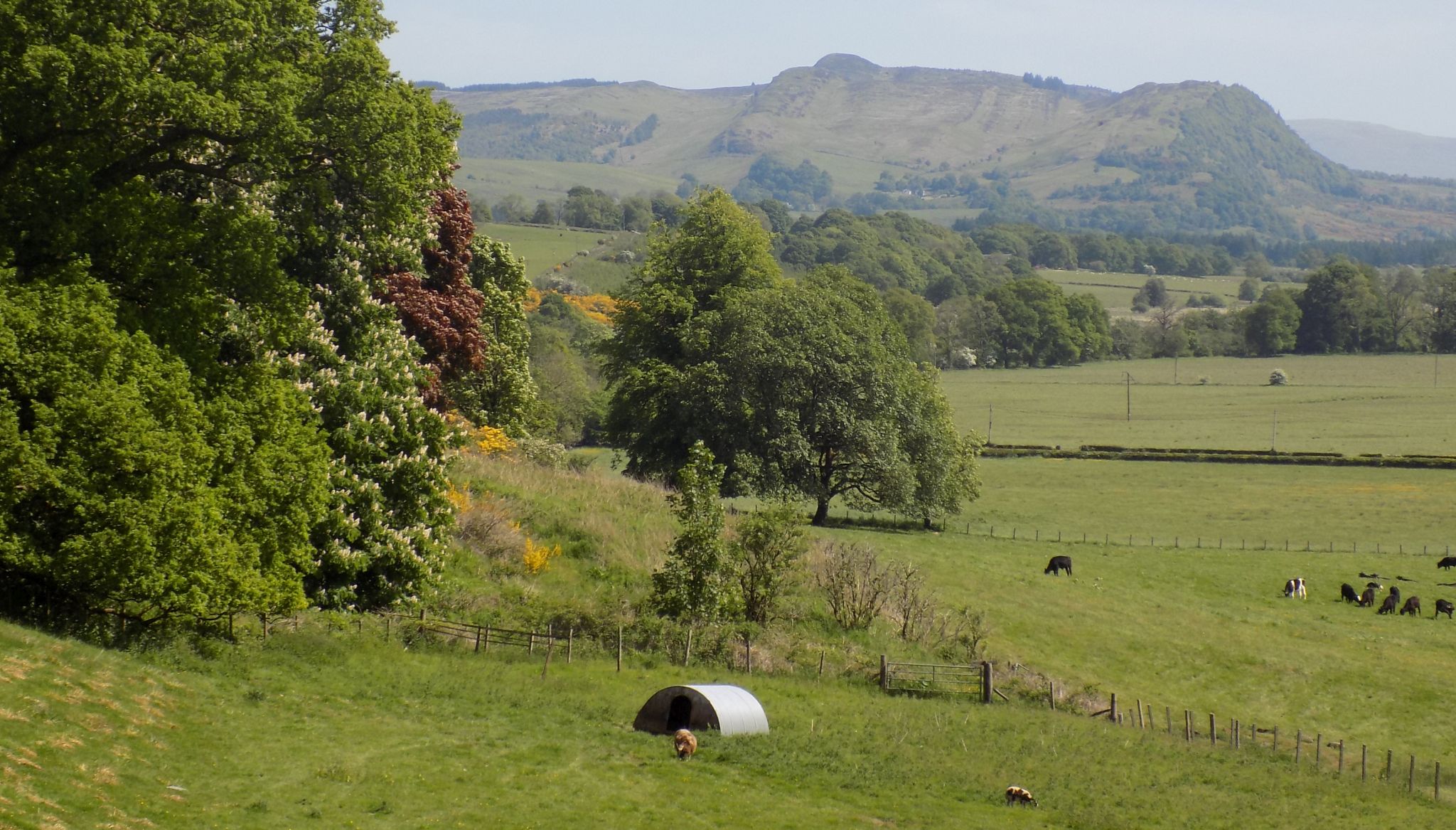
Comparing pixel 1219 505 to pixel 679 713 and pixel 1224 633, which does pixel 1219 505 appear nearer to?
pixel 1224 633

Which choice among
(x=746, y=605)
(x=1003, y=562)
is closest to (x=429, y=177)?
(x=746, y=605)

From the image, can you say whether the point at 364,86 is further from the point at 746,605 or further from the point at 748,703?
the point at 746,605

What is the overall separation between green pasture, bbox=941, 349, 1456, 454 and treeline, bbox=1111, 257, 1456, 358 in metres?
5.37

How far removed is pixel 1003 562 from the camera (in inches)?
2372

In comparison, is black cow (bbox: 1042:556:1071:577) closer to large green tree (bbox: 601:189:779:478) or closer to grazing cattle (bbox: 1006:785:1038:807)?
large green tree (bbox: 601:189:779:478)

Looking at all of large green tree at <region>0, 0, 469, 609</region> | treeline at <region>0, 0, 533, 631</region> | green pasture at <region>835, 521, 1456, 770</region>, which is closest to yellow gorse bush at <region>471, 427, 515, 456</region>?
green pasture at <region>835, 521, 1456, 770</region>

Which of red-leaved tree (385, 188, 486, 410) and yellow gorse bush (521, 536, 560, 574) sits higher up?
red-leaved tree (385, 188, 486, 410)

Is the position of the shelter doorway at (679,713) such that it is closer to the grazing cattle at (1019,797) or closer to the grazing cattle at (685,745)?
the grazing cattle at (685,745)

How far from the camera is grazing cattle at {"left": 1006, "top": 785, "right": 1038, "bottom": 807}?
28062 millimetres

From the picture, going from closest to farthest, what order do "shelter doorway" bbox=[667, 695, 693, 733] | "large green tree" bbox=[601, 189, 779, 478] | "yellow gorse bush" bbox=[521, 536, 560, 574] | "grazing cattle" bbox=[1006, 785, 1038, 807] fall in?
1. "grazing cattle" bbox=[1006, 785, 1038, 807]
2. "shelter doorway" bbox=[667, 695, 693, 733]
3. "yellow gorse bush" bbox=[521, 536, 560, 574]
4. "large green tree" bbox=[601, 189, 779, 478]

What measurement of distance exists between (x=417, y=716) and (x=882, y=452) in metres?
40.0

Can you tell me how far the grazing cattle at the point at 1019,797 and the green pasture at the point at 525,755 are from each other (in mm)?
347

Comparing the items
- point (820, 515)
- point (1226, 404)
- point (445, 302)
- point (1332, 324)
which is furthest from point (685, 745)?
point (1332, 324)

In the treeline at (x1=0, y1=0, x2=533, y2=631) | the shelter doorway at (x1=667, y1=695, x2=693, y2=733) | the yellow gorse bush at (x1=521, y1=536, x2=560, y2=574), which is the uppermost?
A: the treeline at (x1=0, y1=0, x2=533, y2=631)
